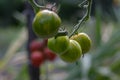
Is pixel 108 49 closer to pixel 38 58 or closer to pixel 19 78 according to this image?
pixel 19 78

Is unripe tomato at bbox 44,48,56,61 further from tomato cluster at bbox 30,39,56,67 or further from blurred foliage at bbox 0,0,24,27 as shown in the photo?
blurred foliage at bbox 0,0,24,27

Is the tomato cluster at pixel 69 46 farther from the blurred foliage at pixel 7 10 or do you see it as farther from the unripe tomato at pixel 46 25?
the blurred foliage at pixel 7 10

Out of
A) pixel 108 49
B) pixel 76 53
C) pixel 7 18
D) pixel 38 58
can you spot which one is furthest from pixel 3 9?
pixel 76 53

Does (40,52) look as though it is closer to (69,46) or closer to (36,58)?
(36,58)

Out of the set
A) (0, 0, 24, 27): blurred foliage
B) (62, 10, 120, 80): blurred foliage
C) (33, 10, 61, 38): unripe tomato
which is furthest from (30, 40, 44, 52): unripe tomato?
(0, 0, 24, 27): blurred foliage

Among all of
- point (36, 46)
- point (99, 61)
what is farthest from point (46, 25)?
point (99, 61)
